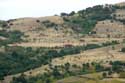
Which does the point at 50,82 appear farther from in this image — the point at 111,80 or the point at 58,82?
the point at 111,80

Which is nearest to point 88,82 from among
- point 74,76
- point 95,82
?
point 95,82

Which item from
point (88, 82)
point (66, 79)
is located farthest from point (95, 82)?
point (66, 79)

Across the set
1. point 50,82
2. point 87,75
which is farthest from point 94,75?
point 50,82

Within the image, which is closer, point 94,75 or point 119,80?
point 119,80

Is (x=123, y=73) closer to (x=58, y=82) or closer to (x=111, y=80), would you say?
(x=111, y=80)

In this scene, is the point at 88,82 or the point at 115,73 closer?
the point at 88,82

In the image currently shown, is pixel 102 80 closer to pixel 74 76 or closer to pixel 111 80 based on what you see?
pixel 111 80
